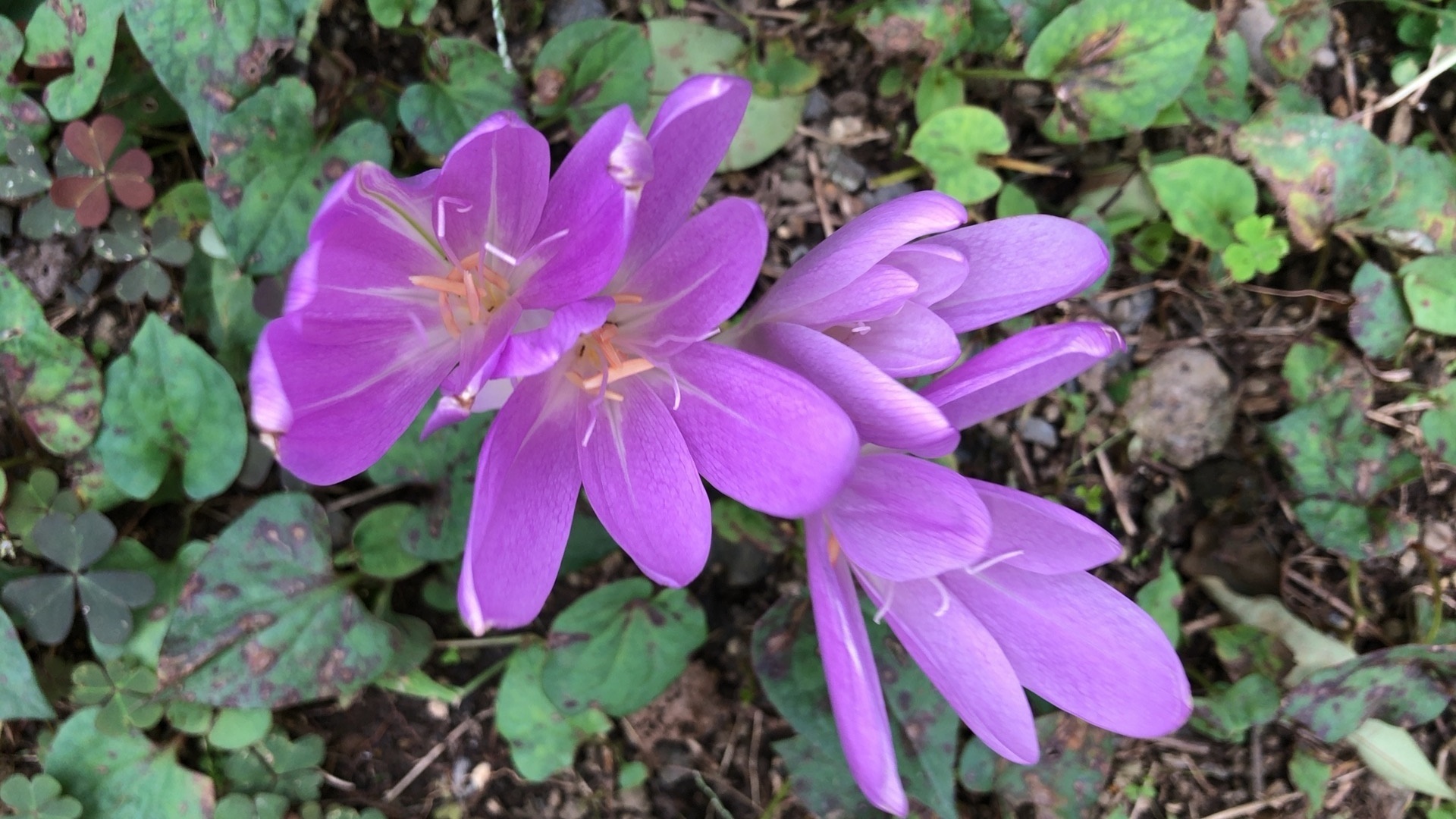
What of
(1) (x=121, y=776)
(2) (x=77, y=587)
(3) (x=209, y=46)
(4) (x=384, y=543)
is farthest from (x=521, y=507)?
(1) (x=121, y=776)

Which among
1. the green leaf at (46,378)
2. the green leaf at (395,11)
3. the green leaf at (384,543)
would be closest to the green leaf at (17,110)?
the green leaf at (46,378)

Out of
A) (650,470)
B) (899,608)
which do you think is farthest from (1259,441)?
(650,470)

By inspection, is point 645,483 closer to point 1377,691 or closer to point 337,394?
point 337,394

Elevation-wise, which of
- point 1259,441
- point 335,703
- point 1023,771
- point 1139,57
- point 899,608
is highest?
point 1139,57

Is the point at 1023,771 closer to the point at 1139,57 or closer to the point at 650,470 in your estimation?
the point at 650,470

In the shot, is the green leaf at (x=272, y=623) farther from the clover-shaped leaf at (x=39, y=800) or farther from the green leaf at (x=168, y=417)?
the clover-shaped leaf at (x=39, y=800)

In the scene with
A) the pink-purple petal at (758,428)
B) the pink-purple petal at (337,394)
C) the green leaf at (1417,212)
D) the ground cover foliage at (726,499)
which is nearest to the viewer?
the pink-purple petal at (337,394)
